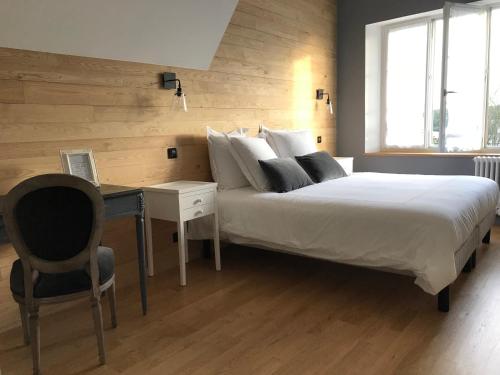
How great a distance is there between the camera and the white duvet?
2.28m

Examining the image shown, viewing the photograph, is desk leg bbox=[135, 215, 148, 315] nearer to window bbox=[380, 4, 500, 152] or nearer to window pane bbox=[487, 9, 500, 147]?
window bbox=[380, 4, 500, 152]

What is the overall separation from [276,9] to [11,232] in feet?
10.8

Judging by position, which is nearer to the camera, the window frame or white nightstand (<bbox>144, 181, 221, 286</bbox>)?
white nightstand (<bbox>144, 181, 221, 286</bbox>)

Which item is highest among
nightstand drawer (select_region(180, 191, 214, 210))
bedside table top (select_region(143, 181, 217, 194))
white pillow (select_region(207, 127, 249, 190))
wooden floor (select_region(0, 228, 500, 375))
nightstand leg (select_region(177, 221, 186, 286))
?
white pillow (select_region(207, 127, 249, 190))

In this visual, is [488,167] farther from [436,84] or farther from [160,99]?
[160,99]

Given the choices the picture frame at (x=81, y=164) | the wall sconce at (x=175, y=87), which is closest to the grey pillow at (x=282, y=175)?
the wall sconce at (x=175, y=87)

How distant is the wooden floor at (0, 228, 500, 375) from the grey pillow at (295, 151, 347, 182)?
2.95ft

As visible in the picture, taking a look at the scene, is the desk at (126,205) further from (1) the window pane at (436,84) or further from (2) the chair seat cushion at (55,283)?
(1) the window pane at (436,84)

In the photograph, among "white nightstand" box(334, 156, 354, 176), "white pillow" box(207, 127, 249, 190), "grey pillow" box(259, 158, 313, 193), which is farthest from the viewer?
"white nightstand" box(334, 156, 354, 176)

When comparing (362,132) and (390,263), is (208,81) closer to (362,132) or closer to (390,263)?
(390,263)

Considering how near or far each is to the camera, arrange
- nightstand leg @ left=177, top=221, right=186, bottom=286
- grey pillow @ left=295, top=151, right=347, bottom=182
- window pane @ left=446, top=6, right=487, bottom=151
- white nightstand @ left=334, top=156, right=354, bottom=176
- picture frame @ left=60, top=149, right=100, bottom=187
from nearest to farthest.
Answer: picture frame @ left=60, top=149, right=100, bottom=187
nightstand leg @ left=177, top=221, right=186, bottom=286
grey pillow @ left=295, top=151, right=347, bottom=182
window pane @ left=446, top=6, right=487, bottom=151
white nightstand @ left=334, top=156, right=354, bottom=176

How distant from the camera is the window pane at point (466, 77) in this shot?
13.9 feet

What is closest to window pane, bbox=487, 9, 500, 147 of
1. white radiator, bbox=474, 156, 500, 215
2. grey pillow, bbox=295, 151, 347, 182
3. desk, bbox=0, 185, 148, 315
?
white radiator, bbox=474, 156, 500, 215

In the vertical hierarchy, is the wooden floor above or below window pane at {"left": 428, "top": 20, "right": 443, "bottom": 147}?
below
